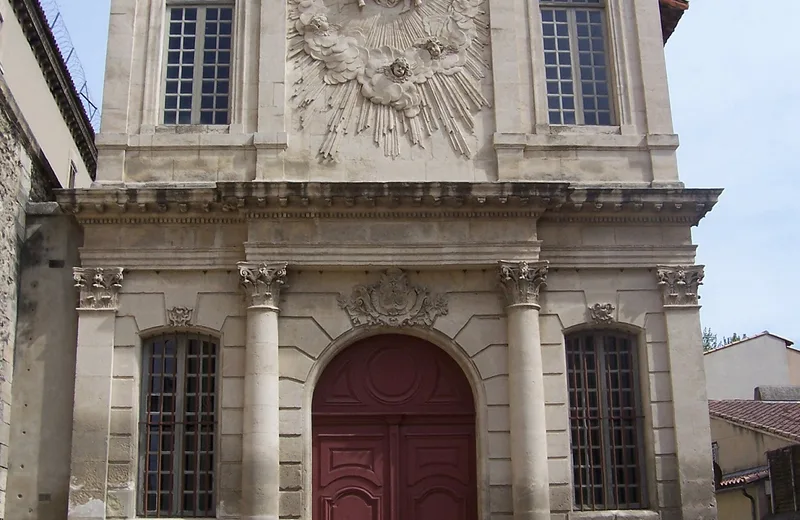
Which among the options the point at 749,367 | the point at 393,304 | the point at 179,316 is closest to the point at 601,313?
the point at 393,304

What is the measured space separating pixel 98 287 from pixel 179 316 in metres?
1.20

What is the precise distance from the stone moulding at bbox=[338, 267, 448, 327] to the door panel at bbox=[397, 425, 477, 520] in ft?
5.08

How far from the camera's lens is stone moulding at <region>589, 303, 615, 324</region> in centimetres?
1459

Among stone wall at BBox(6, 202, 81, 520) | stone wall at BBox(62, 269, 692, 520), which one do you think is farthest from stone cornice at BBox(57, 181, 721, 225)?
stone wall at BBox(62, 269, 692, 520)

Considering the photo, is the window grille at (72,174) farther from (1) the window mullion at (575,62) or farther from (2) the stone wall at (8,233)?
(1) the window mullion at (575,62)

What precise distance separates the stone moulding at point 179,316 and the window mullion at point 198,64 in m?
2.91

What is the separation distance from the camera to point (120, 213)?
14500 mm

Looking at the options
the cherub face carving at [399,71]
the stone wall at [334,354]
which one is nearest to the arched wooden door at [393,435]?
the stone wall at [334,354]

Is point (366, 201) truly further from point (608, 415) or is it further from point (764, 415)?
point (764, 415)

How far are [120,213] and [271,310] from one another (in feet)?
8.51

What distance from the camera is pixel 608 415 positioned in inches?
572

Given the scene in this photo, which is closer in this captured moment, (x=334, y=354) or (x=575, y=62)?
(x=334, y=354)

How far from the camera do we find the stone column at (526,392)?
44.5 ft

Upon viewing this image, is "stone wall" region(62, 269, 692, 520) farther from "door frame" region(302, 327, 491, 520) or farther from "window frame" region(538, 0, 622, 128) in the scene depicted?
"window frame" region(538, 0, 622, 128)
